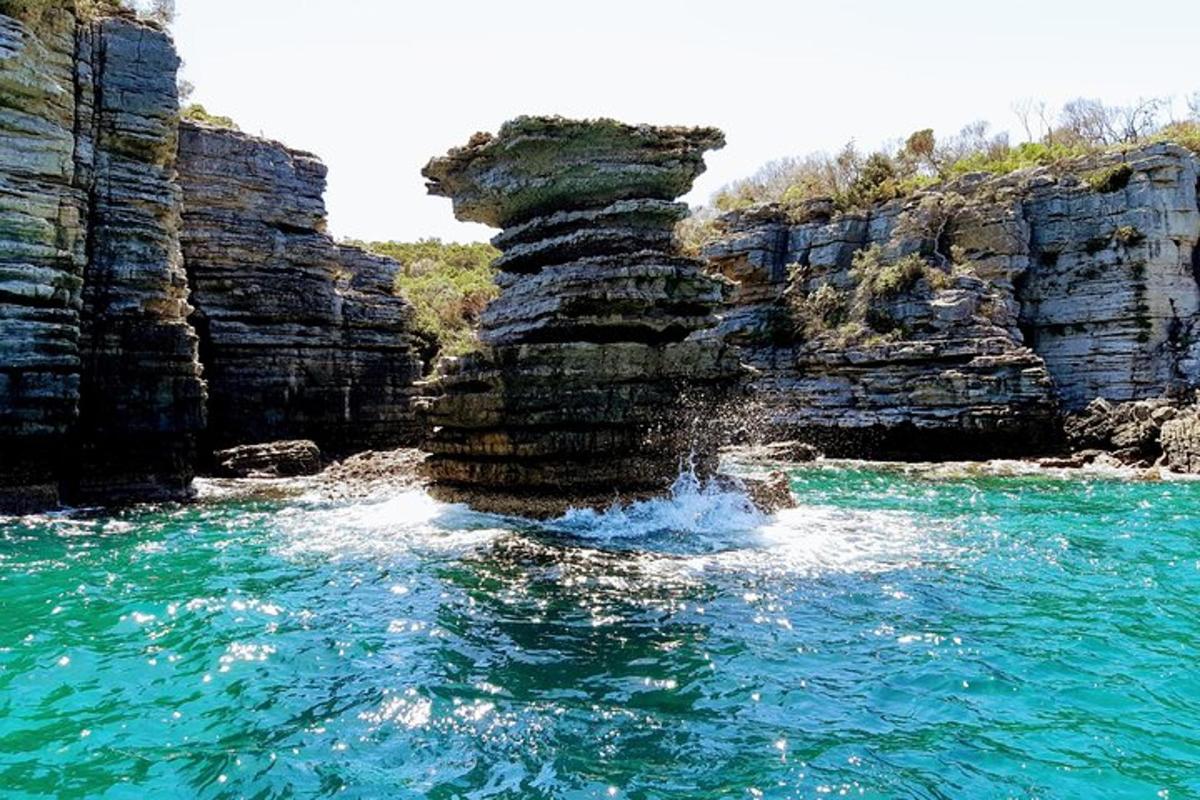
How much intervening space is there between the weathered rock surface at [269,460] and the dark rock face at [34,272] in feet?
18.6

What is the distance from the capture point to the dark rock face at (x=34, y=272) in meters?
15.3

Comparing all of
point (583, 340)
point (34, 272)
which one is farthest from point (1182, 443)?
point (34, 272)

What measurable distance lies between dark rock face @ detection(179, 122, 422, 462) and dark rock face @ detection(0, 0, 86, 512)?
7.73 m

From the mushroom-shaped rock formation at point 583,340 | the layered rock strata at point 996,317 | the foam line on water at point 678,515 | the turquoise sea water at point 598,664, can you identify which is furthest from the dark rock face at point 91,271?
the layered rock strata at point 996,317

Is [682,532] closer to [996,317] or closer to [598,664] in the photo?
[598,664]

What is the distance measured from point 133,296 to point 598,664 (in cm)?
1522

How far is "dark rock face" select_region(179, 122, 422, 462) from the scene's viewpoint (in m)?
24.4

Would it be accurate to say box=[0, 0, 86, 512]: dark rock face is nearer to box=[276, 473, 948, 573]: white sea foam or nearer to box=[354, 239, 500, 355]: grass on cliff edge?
box=[276, 473, 948, 573]: white sea foam

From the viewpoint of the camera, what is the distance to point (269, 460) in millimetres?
22047

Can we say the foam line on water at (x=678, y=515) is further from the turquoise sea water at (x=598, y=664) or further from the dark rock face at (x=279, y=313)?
the dark rock face at (x=279, y=313)

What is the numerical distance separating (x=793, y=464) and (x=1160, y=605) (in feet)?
60.5

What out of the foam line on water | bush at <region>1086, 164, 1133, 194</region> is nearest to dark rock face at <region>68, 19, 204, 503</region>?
the foam line on water

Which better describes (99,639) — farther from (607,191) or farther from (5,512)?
(607,191)

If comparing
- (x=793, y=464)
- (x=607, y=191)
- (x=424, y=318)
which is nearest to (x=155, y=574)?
(x=607, y=191)
